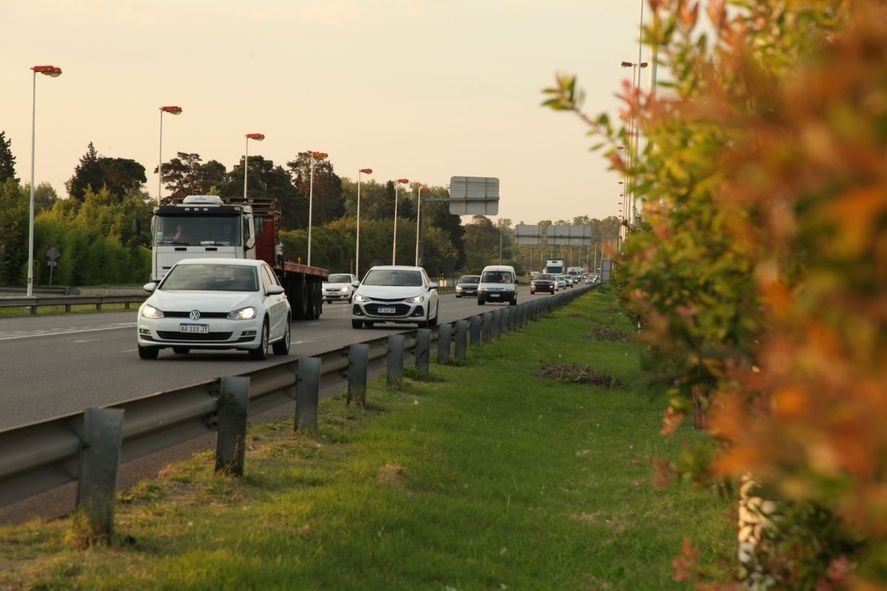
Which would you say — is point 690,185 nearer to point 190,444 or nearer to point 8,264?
point 190,444

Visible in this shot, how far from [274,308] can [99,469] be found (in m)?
14.5

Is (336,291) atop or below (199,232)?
below

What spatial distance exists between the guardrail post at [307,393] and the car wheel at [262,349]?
8856 mm

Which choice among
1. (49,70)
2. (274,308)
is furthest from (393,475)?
(49,70)

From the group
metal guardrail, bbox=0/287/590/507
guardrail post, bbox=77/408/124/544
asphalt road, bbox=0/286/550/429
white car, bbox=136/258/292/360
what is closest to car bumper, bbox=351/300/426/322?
asphalt road, bbox=0/286/550/429

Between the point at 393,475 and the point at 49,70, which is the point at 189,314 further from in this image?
the point at 49,70

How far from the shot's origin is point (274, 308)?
20.6 meters

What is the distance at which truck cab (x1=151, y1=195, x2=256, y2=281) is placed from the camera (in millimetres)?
28438

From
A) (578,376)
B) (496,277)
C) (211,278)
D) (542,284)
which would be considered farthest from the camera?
(542,284)

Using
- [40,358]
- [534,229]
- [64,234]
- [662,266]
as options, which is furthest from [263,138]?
[662,266]

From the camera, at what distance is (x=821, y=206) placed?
1.28m

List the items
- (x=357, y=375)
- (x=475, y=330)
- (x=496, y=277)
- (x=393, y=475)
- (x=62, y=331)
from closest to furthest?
(x=393, y=475) < (x=357, y=375) < (x=475, y=330) < (x=62, y=331) < (x=496, y=277)

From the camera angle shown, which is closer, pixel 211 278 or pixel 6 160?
pixel 211 278

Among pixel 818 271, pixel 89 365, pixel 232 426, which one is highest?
pixel 818 271
